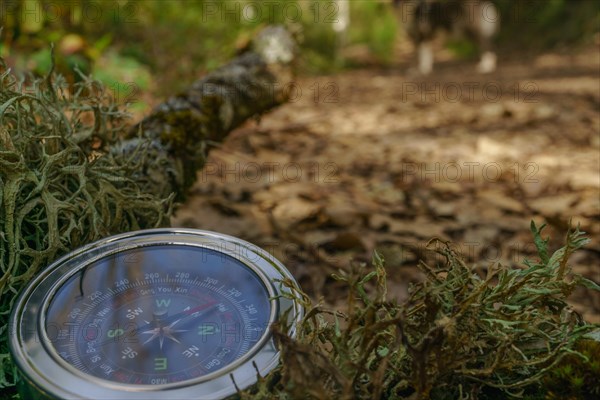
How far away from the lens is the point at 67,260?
1743 mm

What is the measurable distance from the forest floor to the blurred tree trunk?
0.89 ft

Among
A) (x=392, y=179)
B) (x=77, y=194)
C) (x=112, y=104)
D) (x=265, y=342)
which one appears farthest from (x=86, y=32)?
(x=265, y=342)

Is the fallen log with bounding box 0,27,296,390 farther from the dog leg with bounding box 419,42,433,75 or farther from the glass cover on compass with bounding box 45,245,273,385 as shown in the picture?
the dog leg with bounding box 419,42,433,75

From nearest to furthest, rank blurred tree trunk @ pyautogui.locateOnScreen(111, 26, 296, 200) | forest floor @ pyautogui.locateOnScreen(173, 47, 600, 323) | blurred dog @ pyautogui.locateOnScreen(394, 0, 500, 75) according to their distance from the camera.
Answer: blurred tree trunk @ pyautogui.locateOnScreen(111, 26, 296, 200)
forest floor @ pyautogui.locateOnScreen(173, 47, 600, 323)
blurred dog @ pyautogui.locateOnScreen(394, 0, 500, 75)

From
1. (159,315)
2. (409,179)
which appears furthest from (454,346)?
(409,179)

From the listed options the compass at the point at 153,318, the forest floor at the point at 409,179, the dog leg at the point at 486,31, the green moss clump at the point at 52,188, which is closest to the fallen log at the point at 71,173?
the green moss clump at the point at 52,188

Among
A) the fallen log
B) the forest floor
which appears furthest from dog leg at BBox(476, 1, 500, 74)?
the fallen log

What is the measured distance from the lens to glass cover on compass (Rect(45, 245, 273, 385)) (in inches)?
59.5

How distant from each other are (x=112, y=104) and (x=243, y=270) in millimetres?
889

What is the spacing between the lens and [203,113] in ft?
9.48

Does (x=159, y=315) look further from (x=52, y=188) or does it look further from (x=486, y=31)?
(x=486, y=31)

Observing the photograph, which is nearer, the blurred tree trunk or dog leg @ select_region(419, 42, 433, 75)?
the blurred tree trunk

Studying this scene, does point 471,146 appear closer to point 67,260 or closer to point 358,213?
point 358,213

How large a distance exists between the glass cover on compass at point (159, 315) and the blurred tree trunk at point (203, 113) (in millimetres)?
449
